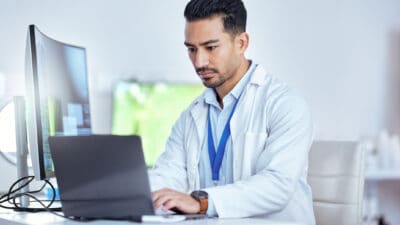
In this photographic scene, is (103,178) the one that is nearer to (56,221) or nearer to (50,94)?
(56,221)

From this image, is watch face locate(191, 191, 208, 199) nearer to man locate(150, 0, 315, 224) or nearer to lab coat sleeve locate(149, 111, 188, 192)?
man locate(150, 0, 315, 224)

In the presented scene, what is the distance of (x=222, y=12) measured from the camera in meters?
2.18

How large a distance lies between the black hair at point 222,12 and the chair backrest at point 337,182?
0.46 meters

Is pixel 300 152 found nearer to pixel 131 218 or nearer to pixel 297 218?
pixel 297 218

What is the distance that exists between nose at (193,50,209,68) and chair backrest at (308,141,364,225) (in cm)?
47

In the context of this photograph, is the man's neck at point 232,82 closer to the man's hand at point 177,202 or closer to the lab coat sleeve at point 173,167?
the lab coat sleeve at point 173,167

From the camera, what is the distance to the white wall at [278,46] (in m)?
3.81

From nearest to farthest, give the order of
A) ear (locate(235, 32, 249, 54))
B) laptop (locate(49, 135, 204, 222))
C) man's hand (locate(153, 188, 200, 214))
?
laptop (locate(49, 135, 204, 222)), man's hand (locate(153, 188, 200, 214)), ear (locate(235, 32, 249, 54))

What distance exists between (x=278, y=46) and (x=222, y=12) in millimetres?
2406

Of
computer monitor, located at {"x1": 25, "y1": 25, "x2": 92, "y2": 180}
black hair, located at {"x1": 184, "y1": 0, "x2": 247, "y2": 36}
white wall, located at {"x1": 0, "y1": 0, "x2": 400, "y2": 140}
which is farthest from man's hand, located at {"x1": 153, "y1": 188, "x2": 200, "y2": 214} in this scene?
white wall, located at {"x1": 0, "y1": 0, "x2": 400, "y2": 140}

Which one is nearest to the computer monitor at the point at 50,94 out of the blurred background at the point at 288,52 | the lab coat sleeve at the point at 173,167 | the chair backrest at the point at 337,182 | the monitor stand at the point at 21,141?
the monitor stand at the point at 21,141

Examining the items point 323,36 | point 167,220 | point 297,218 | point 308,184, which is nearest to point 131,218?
point 167,220

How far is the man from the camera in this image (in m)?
1.95

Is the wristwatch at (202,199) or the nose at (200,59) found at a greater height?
the nose at (200,59)
